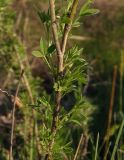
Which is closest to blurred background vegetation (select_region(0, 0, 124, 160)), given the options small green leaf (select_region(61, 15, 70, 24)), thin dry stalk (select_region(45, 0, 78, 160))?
thin dry stalk (select_region(45, 0, 78, 160))

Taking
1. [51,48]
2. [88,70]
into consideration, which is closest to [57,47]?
[51,48]

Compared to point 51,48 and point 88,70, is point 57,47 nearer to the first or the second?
point 51,48

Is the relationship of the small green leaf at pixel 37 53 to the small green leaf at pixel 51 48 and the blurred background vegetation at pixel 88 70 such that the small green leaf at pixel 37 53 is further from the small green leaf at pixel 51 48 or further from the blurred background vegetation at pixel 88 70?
the blurred background vegetation at pixel 88 70

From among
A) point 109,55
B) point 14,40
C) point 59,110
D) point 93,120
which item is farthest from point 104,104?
point 59,110

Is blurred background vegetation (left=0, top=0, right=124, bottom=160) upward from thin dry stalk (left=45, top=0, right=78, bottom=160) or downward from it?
downward

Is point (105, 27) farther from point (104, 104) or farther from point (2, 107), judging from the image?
point (2, 107)

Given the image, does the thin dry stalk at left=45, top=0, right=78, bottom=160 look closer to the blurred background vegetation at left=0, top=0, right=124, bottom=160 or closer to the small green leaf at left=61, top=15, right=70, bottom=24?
the small green leaf at left=61, top=15, right=70, bottom=24

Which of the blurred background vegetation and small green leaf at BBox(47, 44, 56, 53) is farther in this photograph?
the blurred background vegetation

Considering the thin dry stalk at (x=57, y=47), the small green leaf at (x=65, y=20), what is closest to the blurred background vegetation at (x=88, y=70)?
the thin dry stalk at (x=57, y=47)
